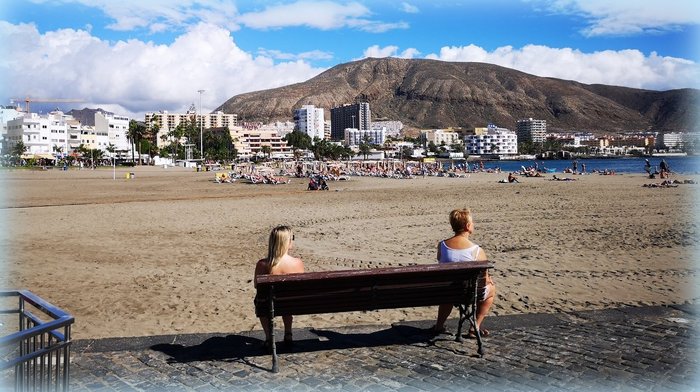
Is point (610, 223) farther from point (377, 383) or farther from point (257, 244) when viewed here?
point (377, 383)

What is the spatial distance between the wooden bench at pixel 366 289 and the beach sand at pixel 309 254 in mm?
1214

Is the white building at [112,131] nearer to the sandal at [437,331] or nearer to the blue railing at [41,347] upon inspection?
the sandal at [437,331]

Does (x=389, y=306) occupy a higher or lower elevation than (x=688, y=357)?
higher

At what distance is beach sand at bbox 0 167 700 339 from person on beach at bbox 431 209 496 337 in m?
0.91

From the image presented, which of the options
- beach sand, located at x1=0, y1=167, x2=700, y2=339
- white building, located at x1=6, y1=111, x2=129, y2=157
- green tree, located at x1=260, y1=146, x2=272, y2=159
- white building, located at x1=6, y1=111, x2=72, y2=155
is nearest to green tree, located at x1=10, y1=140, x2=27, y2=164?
white building, located at x1=6, y1=111, x2=129, y2=157

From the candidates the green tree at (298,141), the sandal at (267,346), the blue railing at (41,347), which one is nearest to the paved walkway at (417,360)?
the sandal at (267,346)

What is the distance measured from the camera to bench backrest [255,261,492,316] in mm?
4477

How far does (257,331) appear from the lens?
5.40 metres

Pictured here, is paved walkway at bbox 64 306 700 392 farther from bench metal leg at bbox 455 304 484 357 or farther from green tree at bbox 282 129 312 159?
green tree at bbox 282 129 312 159

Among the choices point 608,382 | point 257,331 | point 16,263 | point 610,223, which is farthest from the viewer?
point 610,223

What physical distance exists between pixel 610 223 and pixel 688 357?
429 inches

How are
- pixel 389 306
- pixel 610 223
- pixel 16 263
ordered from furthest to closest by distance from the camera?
pixel 610 223, pixel 16 263, pixel 389 306

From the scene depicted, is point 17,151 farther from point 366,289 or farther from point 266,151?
point 366,289

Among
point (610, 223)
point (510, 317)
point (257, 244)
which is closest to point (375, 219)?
point (257, 244)
